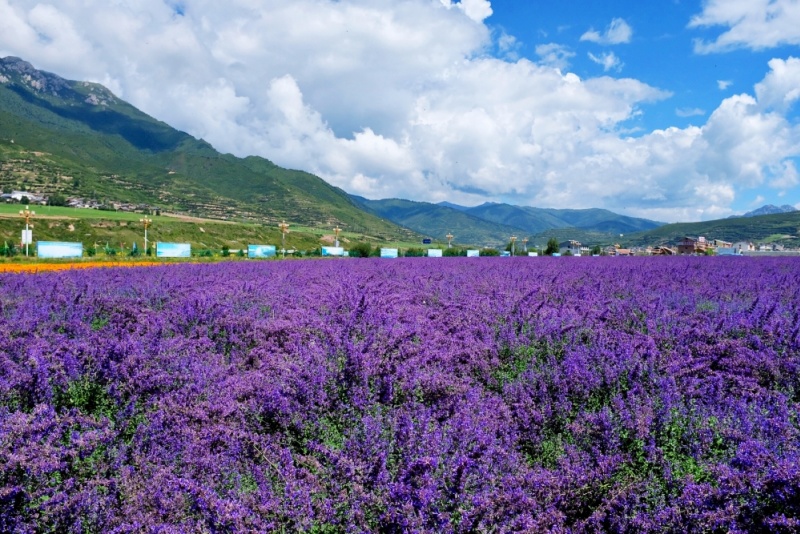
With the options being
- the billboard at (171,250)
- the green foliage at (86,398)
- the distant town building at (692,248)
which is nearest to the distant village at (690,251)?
the distant town building at (692,248)

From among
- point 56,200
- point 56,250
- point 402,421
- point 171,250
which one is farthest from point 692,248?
point 56,200

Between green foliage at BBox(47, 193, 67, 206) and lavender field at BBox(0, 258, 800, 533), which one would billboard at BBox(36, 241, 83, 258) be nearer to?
lavender field at BBox(0, 258, 800, 533)

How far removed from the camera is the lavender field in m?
2.36

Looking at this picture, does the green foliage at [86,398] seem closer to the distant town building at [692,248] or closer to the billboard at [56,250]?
the billboard at [56,250]

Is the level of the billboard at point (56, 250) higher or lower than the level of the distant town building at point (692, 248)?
lower

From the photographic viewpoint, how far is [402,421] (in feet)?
9.94

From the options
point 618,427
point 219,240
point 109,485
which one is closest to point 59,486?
point 109,485

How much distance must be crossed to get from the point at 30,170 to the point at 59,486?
179 m

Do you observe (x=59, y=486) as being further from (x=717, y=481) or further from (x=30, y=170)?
(x=30, y=170)

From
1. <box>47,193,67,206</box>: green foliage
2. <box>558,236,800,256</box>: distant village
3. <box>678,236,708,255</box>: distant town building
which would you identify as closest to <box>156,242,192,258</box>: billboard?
<box>558,236,800,256</box>: distant village

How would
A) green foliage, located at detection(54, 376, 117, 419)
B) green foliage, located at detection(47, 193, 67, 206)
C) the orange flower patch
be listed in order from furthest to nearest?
green foliage, located at detection(47, 193, 67, 206) < the orange flower patch < green foliage, located at detection(54, 376, 117, 419)

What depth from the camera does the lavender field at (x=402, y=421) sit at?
236 centimetres

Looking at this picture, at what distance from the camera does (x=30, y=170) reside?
14100cm

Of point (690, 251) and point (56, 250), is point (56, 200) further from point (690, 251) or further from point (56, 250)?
point (690, 251)
